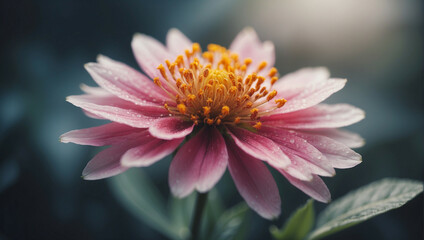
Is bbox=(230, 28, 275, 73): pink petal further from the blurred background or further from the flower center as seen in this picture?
the blurred background

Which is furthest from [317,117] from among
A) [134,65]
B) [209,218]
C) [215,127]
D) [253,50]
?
[134,65]

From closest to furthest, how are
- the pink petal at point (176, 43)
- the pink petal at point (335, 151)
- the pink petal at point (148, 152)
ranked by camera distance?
the pink petal at point (148, 152)
the pink petal at point (335, 151)
the pink petal at point (176, 43)

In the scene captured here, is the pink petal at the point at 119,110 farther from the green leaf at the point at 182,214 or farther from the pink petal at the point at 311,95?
the green leaf at the point at 182,214

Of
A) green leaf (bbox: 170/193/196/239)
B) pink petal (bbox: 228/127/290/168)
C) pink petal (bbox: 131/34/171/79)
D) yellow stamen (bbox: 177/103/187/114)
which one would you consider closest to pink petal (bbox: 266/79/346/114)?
pink petal (bbox: 228/127/290/168)

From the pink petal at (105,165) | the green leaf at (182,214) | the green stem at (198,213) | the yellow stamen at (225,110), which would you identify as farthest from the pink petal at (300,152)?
the green leaf at (182,214)

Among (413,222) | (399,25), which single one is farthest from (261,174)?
(399,25)

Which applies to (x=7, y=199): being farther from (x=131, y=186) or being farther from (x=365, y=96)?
(x=365, y=96)

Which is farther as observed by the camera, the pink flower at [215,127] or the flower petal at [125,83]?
the flower petal at [125,83]
